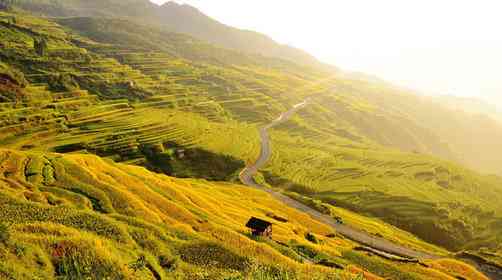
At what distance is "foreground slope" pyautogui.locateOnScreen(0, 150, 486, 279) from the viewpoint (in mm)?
→ 34375

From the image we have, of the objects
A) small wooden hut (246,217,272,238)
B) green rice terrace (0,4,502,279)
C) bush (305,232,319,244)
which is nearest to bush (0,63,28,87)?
green rice terrace (0,4,502,279)

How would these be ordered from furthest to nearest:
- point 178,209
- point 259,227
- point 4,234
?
point 178,209 < point 259,227 < point 4,234

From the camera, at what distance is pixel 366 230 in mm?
121562

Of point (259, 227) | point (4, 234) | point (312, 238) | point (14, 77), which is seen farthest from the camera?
point (14, 77)

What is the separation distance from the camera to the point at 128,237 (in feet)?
144

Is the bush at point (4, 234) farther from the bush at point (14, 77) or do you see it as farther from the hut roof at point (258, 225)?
the bush at point (14, 77)

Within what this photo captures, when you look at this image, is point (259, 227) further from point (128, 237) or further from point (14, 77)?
point (14, 77)

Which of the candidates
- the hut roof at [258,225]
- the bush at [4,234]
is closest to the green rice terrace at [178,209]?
the bush at [4,234]

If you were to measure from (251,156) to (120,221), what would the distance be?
146m

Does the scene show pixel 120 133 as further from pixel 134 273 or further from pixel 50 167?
pixel 134 273

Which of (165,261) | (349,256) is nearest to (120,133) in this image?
(349,256)

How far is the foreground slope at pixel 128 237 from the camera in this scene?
34.4 m

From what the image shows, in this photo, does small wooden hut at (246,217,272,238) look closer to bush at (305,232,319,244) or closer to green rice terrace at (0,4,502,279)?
green rice terrace at (0,4,502,279)

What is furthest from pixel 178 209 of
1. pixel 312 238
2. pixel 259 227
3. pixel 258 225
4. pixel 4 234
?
pixel 4 234
